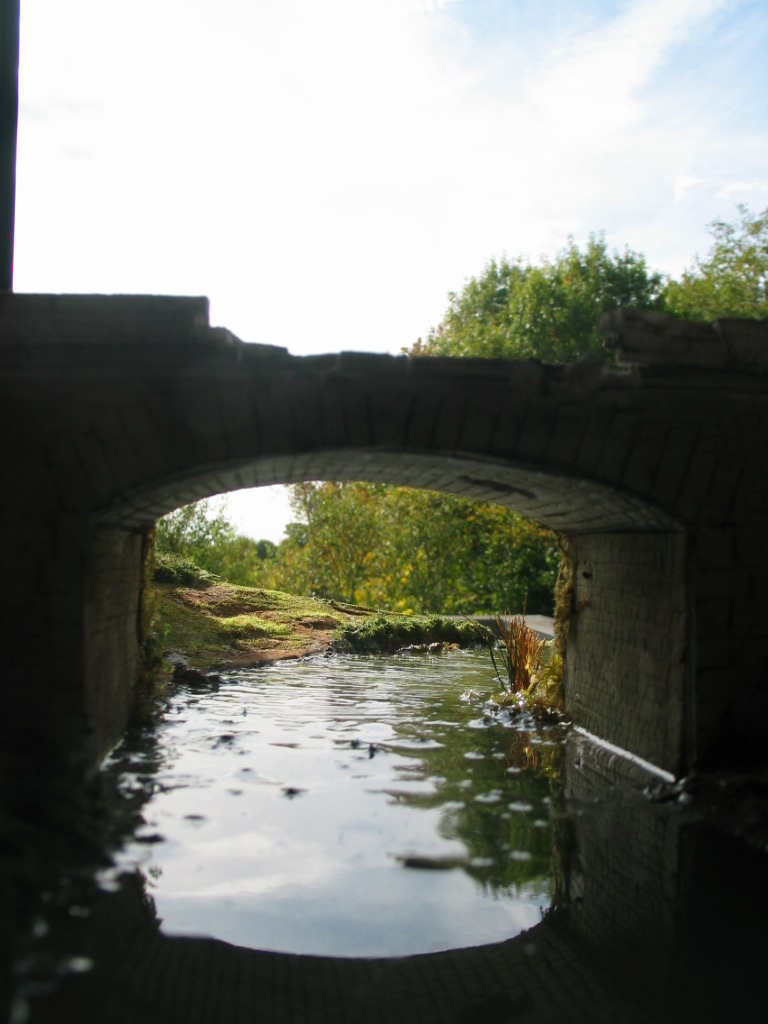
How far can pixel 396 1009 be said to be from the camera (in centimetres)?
365

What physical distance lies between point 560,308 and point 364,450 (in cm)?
2387

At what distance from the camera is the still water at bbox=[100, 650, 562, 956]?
4320mm

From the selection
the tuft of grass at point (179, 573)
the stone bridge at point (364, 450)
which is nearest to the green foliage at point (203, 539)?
the tuft of grass at point (179, 573)

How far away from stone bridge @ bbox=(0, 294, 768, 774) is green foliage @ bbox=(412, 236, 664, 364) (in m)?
20.1

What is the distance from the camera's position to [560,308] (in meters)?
28.7

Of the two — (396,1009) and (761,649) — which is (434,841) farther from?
(761,649)

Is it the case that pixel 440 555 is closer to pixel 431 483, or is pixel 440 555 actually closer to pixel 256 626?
pixel 256 626

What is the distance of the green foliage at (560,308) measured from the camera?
27906 millimetres

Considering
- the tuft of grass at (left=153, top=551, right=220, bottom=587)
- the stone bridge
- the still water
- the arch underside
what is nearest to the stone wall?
the stone bridge

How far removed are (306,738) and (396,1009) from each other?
4651 millimetres

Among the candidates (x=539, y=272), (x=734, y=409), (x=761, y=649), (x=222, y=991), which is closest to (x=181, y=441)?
(x=222, y=991)

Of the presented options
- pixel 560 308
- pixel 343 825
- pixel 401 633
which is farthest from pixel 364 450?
pixel 560 308

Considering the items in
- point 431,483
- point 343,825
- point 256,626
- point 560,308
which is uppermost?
point 560,308

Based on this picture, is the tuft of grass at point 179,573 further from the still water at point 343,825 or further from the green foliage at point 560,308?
the green foliage at point 560,308
